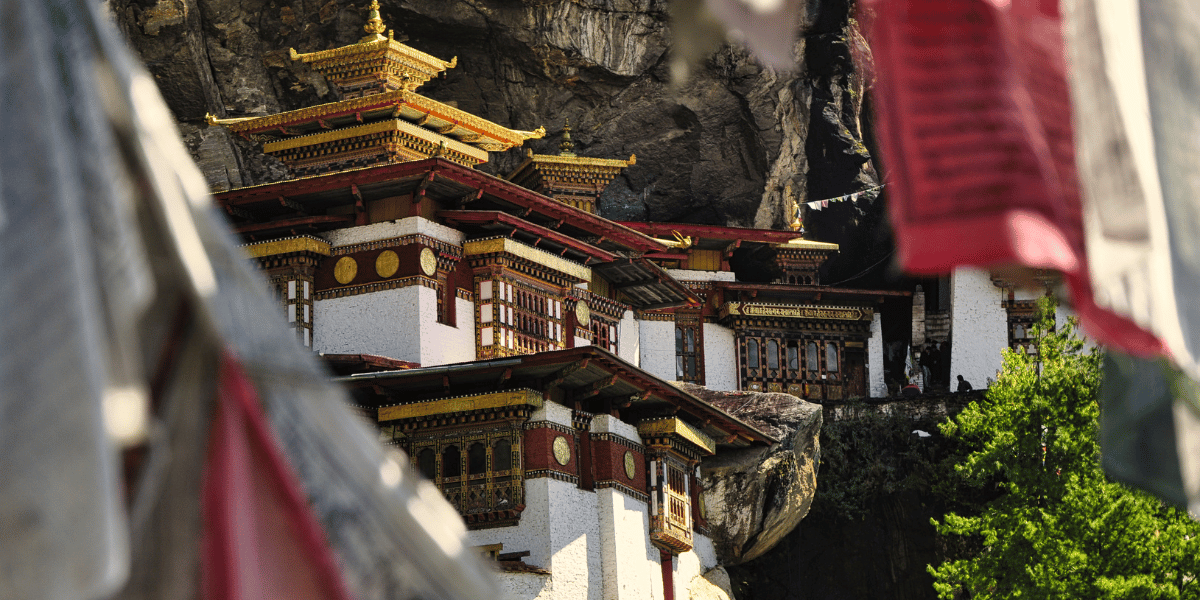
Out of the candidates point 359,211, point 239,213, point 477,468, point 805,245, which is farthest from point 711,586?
point 805,245

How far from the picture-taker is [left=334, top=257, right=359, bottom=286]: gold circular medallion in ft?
83.8

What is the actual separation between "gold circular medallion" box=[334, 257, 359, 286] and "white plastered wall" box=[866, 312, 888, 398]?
19.2m

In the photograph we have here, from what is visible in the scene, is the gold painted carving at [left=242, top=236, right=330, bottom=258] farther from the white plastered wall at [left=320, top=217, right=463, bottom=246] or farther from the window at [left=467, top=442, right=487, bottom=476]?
the window at [left=467, top=442, right=487, bottom=476]

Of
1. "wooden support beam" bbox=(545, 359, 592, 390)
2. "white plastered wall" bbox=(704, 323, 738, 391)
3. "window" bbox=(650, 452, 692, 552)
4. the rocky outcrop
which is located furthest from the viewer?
"white plastered wall" bbox=(704, 323, 738, 391)

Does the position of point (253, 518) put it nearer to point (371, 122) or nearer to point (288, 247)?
point (288, 247)

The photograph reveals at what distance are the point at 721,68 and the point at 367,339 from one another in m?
21.1

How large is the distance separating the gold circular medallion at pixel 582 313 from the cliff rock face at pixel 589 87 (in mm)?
13586

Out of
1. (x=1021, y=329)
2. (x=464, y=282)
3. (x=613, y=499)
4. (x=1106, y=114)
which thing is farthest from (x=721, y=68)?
(x=1106, y=114)

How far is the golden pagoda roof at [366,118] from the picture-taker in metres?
28.8

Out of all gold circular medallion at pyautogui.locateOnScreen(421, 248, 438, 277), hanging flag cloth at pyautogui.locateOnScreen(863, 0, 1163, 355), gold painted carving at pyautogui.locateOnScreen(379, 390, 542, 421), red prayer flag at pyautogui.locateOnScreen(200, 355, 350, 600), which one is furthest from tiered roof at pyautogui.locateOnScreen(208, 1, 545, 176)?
red prayer flag at pyautogui.locateOnScreen(200, 355, 350, 600)

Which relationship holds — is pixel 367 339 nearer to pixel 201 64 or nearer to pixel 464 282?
pixel 464 282

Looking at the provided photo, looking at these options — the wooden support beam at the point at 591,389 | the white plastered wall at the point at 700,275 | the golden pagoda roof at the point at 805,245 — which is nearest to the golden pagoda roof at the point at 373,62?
the wooden support beam at the point at 591,389

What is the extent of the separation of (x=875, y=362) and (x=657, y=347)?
7.07 m

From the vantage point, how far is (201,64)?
130 ft
